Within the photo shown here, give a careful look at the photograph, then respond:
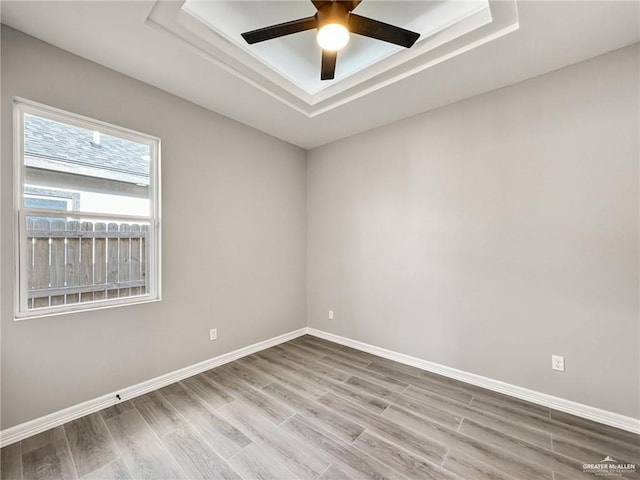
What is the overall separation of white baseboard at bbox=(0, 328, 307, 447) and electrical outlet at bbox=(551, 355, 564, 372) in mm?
2907

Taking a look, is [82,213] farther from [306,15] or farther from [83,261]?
[306,15]

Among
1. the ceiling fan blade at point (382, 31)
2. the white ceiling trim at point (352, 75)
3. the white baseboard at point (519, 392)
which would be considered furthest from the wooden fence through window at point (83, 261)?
Answer: the white baseboard at point (519, 392)

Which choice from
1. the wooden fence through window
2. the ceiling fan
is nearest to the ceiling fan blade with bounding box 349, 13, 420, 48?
the ceiling fan

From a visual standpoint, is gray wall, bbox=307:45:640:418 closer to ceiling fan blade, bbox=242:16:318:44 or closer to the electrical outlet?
the electrical outlet

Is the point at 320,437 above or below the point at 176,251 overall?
below

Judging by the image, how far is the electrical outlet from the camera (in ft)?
7.21

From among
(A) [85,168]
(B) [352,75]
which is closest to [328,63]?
(B) [352,75]

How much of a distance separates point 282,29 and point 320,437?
2665 millimetres

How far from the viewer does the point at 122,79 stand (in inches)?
91.1

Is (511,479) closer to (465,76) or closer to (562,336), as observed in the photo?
(562,336)

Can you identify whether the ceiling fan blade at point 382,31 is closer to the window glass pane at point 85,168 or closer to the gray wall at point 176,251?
the gray wall at point 176,251

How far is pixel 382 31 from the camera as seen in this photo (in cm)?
164

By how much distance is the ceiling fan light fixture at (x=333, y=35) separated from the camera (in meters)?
1.59

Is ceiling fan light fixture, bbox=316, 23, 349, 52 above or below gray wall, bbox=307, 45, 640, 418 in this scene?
above
